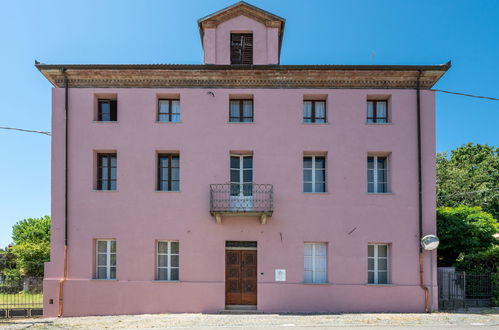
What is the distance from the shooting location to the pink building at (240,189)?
50.1 ft

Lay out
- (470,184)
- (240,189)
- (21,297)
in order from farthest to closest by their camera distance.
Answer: (470,184) < (21,297) < (240,189)

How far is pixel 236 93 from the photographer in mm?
16000

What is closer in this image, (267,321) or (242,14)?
(267,321)

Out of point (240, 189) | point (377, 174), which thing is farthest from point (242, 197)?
point (377, 174)

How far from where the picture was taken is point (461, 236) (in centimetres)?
1758

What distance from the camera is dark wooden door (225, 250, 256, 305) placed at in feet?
50.5

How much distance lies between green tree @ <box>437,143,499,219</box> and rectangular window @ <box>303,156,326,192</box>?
22678 mm

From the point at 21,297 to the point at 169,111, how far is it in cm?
912

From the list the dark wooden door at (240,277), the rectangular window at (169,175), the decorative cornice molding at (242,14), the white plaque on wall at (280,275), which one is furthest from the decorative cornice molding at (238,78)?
the white plaque on wall at (280,275)

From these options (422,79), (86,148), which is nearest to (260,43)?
(422,79)

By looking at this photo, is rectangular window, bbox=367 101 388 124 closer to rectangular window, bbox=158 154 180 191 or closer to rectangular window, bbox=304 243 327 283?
rectangular window, bbox=304 243 327 283

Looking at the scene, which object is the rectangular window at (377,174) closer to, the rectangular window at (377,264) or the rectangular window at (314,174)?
the rectangular window at (314,174)

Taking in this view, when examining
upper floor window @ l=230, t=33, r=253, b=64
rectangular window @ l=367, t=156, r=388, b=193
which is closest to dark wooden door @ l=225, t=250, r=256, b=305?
rectangular window @ l=367, t=156, r=388, b=193

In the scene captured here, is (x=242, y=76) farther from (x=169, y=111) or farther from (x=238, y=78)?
(x=169, y=111)
